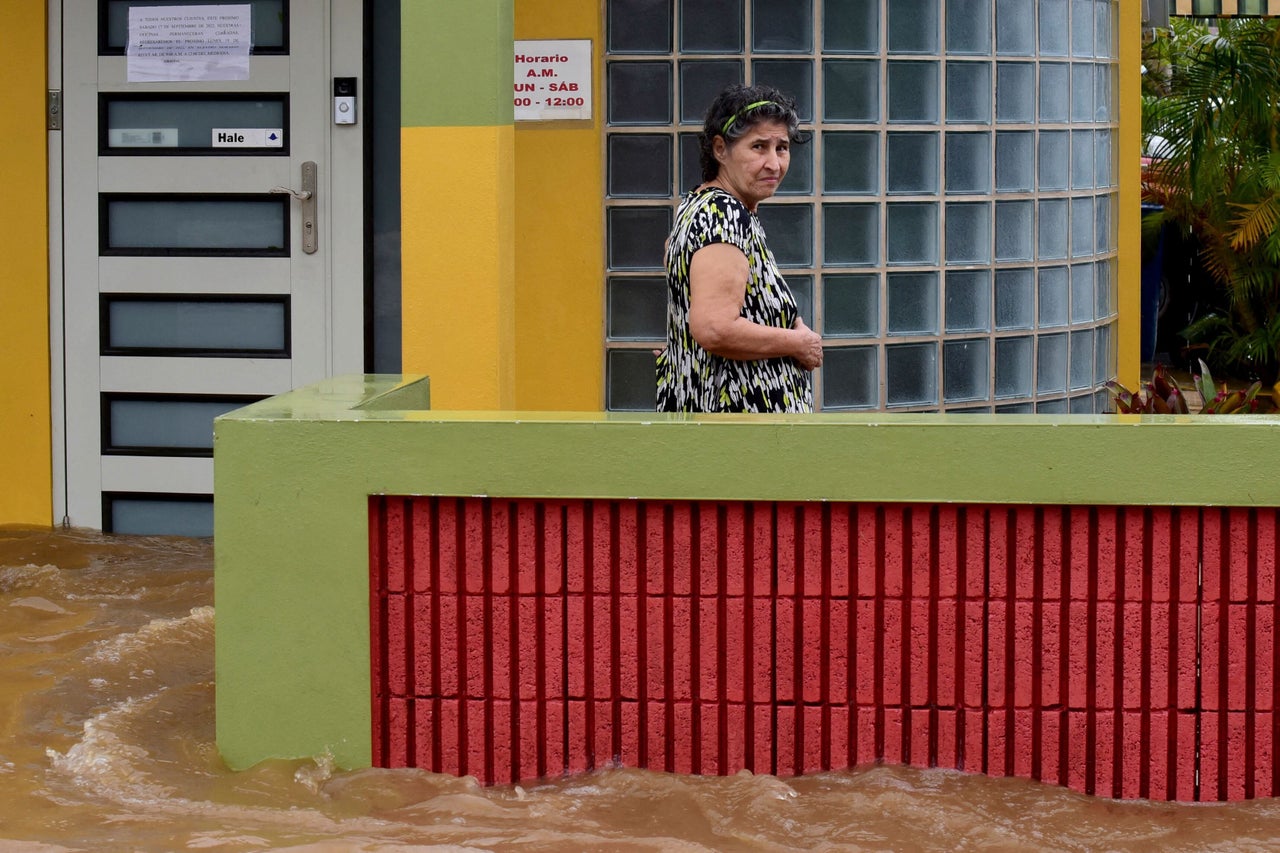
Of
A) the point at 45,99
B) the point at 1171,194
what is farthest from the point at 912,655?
the point at 1171,194

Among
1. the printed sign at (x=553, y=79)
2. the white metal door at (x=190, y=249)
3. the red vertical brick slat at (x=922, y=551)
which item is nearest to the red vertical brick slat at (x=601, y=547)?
the red vertical brick slat at (x=922, y=551)

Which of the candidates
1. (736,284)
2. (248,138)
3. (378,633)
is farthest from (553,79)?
(378,633)

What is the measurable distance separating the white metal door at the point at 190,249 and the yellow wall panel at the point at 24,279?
0.08 meters

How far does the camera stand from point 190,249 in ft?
23.1

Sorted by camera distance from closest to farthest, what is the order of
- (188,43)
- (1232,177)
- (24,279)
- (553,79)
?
(553,79), (188,43), (24,279), (1232,177)

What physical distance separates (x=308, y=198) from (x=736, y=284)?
3.05 meters

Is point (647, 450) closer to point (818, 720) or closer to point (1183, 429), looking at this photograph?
point (818, 720)

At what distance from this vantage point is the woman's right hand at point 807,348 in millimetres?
4459

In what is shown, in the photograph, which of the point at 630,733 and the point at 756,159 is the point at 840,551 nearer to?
the point at 630,733

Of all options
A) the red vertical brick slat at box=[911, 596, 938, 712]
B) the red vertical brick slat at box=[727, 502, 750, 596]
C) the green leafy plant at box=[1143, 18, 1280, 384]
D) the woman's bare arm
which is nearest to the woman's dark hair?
the woman's bare arm

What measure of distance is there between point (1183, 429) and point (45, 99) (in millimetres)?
4928

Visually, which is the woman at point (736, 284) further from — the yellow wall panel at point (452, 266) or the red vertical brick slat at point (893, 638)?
the yellow wall panel at point (452, 266)

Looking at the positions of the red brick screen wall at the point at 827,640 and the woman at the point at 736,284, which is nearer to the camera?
the red brick screen wall at the point at 827,640

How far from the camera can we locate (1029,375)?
23.6ft
